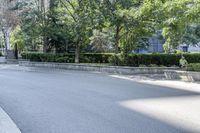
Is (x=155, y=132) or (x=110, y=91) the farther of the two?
(x=110, y=91)

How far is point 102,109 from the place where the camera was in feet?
32.0

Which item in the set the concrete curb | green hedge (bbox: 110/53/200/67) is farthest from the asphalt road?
green hedge (bbox: 110/53/200/67)

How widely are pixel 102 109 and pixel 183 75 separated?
30.1ft

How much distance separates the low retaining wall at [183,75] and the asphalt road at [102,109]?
3.37 metres

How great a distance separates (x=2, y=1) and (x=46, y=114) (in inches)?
1240

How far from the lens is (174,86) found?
15.4 metres

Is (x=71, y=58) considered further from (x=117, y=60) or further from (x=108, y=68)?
(x=108, y=68)

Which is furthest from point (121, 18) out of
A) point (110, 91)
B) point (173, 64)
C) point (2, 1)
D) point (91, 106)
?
point (2, 1)

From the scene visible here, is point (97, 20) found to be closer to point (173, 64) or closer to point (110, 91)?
point (173, 64)

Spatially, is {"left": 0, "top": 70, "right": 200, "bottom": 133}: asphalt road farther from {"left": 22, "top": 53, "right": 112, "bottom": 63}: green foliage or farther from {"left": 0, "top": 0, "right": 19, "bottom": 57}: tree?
{"left": 0, "top": 0, "right": 19, "bottom": 57}: tree

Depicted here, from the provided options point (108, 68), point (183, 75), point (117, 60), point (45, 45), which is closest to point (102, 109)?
point (183, 75)

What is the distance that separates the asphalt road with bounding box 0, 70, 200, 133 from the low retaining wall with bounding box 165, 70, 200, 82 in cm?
337

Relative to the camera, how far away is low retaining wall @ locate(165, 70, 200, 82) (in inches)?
680

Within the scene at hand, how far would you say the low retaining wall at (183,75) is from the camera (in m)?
17.3
